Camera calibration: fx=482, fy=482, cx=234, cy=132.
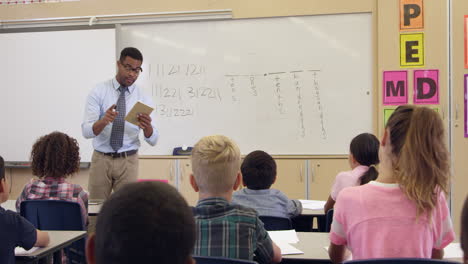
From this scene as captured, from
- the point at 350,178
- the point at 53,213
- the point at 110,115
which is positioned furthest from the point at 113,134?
the point at 350,178

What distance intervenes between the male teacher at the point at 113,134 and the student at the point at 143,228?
2.88 metres

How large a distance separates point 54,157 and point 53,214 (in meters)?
0.32

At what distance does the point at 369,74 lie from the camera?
15.4 ft

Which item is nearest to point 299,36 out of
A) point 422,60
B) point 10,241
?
point 422,60

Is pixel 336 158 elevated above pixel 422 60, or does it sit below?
below

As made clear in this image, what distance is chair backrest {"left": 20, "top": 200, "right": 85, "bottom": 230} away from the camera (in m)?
2.55

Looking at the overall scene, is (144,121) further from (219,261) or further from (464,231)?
(464,231)

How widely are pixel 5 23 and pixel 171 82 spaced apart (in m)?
2.04

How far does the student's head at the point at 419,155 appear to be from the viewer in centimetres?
160

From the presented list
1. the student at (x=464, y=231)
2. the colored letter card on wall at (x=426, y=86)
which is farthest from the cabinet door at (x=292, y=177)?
the student at (x=464, y=231)

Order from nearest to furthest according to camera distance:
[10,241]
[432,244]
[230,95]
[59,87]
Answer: [432,244]
[10,241]
[230,95]
[59,87]

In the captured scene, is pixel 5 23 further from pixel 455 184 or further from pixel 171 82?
pixel 455 184

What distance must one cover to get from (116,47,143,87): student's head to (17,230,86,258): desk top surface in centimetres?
174

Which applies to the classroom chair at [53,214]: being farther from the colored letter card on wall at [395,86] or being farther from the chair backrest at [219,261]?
the colored letter card on wall at [395,86]
